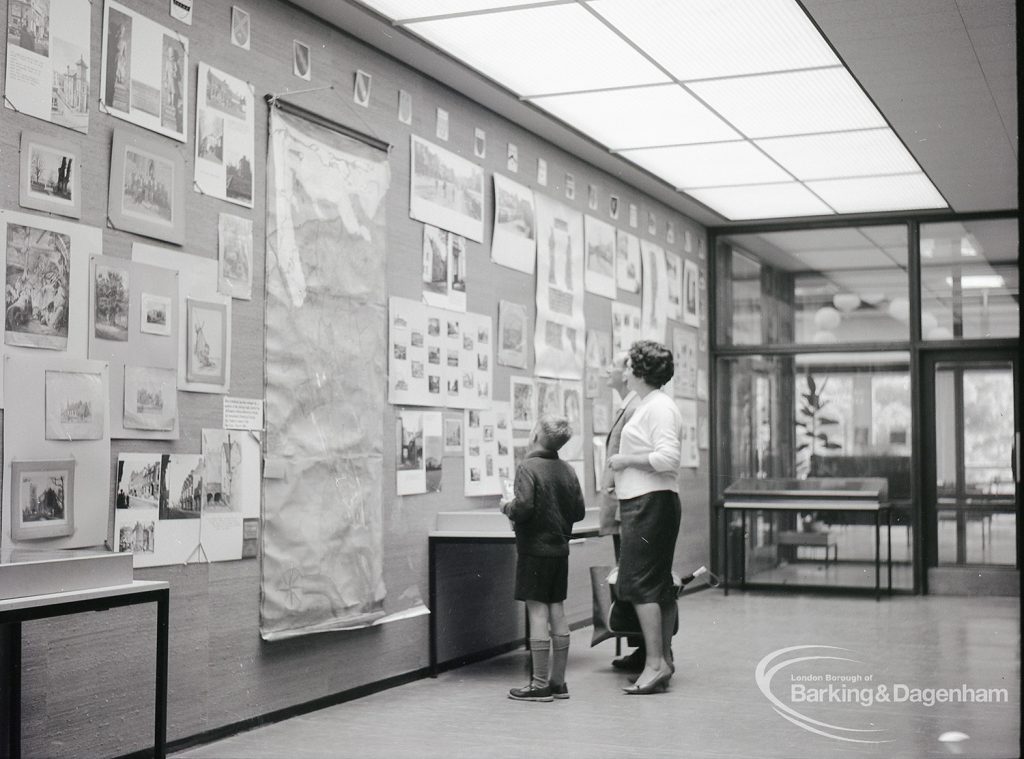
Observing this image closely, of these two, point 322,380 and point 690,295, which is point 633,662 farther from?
point 690,295

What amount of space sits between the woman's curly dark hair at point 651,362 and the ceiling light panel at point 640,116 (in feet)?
5.92

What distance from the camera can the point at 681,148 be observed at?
7.99 m

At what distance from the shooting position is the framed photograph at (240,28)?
4719 millimetres

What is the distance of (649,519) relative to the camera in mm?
5383

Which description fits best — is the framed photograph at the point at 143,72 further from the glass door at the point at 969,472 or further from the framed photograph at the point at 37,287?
the glass door at the point at 969,472

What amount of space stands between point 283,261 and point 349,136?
799mm

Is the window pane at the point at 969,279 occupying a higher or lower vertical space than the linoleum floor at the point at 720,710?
higher

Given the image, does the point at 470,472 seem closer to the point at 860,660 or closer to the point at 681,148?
the point at 860,660

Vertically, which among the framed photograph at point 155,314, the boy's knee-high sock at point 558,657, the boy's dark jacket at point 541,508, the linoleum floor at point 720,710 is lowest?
the linoleum floor at point 720,710

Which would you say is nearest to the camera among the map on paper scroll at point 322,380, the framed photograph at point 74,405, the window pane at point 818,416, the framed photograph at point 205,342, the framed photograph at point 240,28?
the framed photograph at point 74,405

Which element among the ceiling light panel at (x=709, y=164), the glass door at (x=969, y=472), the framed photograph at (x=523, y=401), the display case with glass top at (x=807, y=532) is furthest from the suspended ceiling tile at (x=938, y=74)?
the display case with glass top at (x=807, y=532)

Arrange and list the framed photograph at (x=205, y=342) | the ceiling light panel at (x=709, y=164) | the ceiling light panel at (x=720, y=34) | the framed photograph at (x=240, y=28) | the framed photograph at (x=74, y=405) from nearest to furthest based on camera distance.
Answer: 1. the framed photograph at (x=74, y=405)
2. the framed photograph at (x=205, y=342)
3. the framed photograph at (x=240, y=28)
4. the ceiling light panel at (x=720, y=34)
5. the ceiling light panel at (x=709, y=164)

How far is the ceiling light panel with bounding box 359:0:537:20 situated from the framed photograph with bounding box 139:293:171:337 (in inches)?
68.5

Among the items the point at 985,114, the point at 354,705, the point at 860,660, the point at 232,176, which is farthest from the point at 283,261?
the point at 985,114
